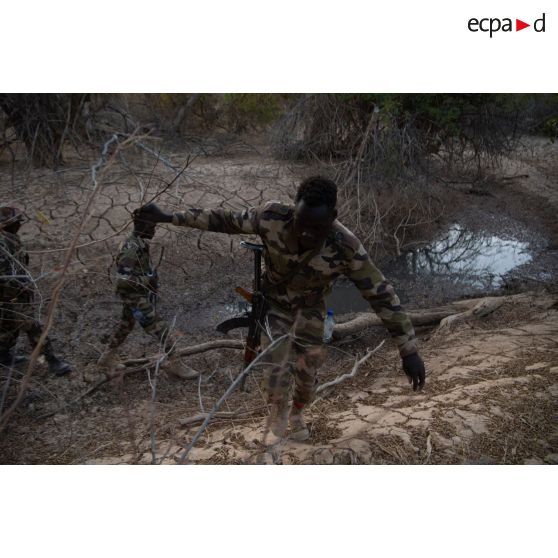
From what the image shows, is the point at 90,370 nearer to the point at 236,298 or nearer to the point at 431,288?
the point at 236,298

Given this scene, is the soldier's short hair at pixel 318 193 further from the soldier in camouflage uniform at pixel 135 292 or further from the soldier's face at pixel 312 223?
the soldier in camouflage uniform at pixel 135 292

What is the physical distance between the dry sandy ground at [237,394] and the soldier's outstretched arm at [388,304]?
0.44 meters

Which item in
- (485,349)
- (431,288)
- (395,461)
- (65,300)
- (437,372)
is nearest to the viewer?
(395,461)

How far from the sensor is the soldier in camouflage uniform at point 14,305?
3.09 m

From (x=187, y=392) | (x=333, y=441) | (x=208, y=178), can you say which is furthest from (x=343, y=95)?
(x=333, y=441)

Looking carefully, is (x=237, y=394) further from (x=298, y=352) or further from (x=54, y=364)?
(x=54, y=364)

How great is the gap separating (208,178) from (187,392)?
4.26m

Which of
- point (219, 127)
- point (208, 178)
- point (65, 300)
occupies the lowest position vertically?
point (65, 300)

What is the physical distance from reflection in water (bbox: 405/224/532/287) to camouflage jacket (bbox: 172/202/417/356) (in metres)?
4.07

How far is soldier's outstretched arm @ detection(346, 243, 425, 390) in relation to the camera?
8.07 ft

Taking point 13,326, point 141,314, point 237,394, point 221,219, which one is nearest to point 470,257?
point 237,394

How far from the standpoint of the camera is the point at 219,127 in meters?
9.15

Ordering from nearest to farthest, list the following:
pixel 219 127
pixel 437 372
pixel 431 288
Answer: pixel 437 372
pixel 431 288
pixel 219 127

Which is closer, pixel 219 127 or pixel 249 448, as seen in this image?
pixel 249 448
